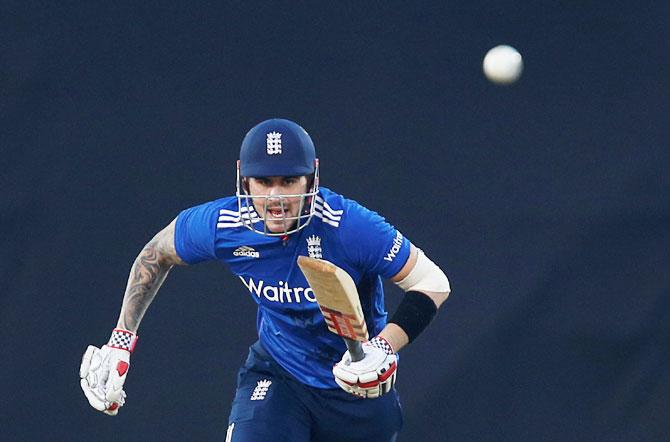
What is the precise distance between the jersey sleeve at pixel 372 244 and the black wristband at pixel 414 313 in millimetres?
103

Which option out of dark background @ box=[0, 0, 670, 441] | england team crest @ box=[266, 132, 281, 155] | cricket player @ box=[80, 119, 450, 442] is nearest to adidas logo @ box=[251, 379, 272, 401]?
cricket player @ box=[80, 119, 450, 442]

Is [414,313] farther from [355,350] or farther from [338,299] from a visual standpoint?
[338,299]

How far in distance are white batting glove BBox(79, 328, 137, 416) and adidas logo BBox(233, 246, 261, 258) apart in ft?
1.61

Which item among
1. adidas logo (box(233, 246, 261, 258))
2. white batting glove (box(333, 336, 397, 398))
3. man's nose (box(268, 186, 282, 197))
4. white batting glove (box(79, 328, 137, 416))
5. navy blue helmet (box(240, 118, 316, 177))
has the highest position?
navy blue helmet (box(240, 118, 316, 177))

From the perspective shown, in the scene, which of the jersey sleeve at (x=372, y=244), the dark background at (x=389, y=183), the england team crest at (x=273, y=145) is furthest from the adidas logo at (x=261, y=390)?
the dark background at (x=389, y=183)

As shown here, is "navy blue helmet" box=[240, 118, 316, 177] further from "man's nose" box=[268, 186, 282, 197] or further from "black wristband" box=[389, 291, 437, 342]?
"black wristband" box=[389, 291, 437, 342]

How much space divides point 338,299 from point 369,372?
26 centimetres

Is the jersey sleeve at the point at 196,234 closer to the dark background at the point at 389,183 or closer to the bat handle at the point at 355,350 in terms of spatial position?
the bat handle at the point at 355,350

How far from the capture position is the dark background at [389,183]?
5301 mm

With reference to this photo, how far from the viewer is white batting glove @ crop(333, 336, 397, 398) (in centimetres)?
348

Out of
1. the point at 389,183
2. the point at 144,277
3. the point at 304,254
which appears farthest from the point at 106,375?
the point at 389,183

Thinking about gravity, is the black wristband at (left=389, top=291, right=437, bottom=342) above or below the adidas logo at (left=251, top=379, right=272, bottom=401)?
above

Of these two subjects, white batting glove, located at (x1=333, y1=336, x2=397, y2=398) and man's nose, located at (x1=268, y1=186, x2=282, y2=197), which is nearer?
white batting glove, located at (x1=333, y1=336, x2=397, y2=398)

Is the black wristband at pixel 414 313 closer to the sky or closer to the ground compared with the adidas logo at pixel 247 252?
closer to the ground
